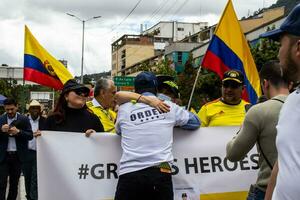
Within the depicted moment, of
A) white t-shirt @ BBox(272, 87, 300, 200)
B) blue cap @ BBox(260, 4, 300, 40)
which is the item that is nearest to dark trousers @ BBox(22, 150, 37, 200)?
white t-shirt @ BBox(272, 87, 300, 200)

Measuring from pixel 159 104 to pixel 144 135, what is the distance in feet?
0.91

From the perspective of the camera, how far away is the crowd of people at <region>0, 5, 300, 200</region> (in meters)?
2.04

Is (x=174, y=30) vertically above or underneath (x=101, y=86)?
above

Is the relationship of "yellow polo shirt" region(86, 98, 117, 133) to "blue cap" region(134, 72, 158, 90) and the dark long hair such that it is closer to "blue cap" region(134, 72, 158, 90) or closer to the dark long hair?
the dark long hair

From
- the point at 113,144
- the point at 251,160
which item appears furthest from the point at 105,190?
the point at 251,160

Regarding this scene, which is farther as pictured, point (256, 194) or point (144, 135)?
point (144, 135)

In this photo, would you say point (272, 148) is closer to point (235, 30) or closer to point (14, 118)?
point (235, 30)

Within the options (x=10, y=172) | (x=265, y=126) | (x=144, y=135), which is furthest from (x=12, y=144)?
(x=265, y=126)

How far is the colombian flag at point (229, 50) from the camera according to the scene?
20.7 ft

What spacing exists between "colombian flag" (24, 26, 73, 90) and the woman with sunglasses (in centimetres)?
360

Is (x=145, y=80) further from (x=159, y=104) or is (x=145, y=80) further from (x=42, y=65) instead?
(x=42, y=65)

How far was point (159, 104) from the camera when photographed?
4.20m

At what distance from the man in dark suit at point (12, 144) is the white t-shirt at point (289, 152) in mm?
6316

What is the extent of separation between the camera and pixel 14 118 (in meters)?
8.33
